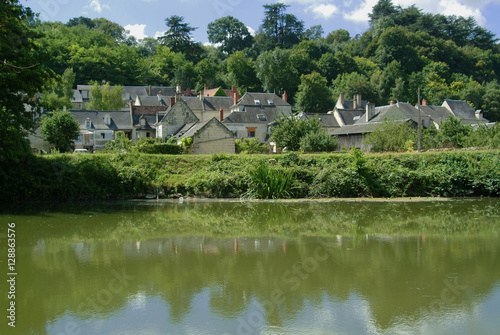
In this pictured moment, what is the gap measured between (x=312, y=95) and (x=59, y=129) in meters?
42.4

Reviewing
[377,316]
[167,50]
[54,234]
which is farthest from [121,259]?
[167,50]

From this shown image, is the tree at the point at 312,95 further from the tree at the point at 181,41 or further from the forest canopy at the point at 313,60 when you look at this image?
the tree at the point at 181,41

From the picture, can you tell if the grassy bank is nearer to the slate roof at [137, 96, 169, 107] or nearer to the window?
the window

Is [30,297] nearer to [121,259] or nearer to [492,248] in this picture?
[121,259]

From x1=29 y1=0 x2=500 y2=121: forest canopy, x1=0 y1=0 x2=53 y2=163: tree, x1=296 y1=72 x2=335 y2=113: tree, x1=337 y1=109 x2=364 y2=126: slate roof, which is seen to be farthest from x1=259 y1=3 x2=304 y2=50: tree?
x1=0 y1=0 x2=53 y2=163: tree

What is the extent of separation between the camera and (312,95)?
245 feet

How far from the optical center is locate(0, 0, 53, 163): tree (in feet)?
68.7

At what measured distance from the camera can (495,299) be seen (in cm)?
901

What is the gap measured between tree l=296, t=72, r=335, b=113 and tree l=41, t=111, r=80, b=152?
130 feet

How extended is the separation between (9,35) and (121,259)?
14.4 metres

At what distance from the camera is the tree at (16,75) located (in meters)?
21.0

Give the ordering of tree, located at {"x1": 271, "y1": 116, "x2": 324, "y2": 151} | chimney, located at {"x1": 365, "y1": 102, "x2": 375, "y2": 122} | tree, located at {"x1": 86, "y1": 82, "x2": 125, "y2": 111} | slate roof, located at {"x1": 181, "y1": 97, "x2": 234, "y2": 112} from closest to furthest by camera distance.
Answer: tree, located at {"x1": 271, "y1": 116, "x2": 324, "y2": 151}
chimney, located at {"x1": 365, "y1": 102, "x2": 375, "y2": 122}
slate roof, located at {"x1": 181, "y1": 97, "x2": 234, "y2": 112}
tree, located at {"x1": 86, "y1": 82, "x2": 125, "y2": 111}
